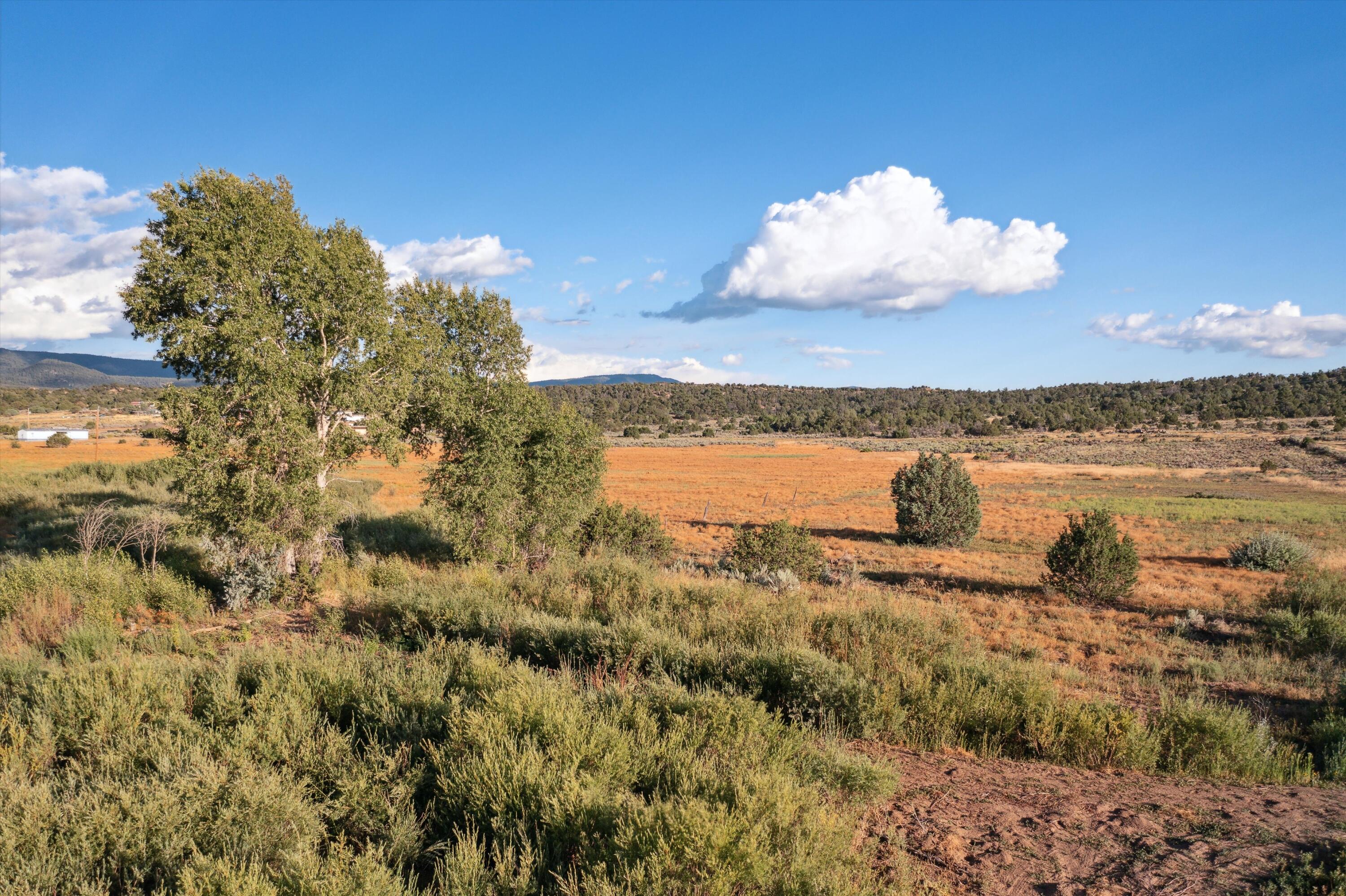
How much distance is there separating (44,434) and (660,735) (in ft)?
298

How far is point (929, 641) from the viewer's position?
855 centimetres

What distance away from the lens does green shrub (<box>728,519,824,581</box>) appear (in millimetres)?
17203

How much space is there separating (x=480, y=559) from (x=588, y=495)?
3.07 meters

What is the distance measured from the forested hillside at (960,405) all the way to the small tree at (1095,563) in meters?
73.0

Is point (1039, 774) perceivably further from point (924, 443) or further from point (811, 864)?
point (924, 443)

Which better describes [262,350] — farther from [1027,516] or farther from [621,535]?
[1027,516]

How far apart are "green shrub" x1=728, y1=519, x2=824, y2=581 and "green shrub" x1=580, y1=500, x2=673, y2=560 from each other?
2.32 m

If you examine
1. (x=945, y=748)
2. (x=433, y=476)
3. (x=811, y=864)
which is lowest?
(x=945, y=748)

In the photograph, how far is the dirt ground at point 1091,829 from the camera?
412 centimetres

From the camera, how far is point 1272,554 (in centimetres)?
2041

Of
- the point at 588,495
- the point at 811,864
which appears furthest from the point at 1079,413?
the point at 811,864

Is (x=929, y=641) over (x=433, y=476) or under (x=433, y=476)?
under

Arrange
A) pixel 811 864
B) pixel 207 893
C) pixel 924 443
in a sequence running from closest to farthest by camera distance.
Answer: pixel 207 893, pixel 811 864, pixel 924 443

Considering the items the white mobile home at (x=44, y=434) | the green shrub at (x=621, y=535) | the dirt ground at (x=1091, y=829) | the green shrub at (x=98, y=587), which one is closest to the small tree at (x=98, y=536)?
the green shrub at (x=98, y=587)
